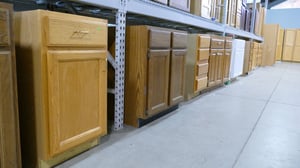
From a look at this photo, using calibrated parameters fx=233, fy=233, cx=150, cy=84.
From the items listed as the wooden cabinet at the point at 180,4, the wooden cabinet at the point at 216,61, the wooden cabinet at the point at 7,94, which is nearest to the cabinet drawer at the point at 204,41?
the wooden cabinet at the point at 216,61

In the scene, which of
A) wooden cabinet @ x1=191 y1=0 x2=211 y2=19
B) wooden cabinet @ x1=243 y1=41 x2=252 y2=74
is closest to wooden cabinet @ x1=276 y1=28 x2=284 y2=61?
wooden cabinet @ x1=243 y1=41 x2=252 y2=74

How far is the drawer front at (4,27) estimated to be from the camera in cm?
80

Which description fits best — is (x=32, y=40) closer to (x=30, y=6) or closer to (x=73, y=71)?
(x=73, y=71)

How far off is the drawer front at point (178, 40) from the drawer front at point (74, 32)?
0.71m

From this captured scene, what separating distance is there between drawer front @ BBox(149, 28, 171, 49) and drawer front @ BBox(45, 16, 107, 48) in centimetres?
39

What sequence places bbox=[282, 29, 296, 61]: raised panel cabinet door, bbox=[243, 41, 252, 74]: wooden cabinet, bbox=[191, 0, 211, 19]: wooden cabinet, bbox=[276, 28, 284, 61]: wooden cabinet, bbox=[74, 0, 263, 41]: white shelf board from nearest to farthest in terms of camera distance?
bbox=[74, 0, 263, 41]: white shelf board → bbox=[191, 0, 211, 19]: wooden cabinet → bbox=[243, 41, 252, 74]: wooden cabinet → bbox=[282, 29, 296, 61]: raised panel cabinet door → bbox=[276, 28, 284, 61]: wooden cabinet

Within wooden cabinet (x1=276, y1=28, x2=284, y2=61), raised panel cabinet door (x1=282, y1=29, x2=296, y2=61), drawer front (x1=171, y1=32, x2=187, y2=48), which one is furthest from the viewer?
wooden cabinet (x1=276, y1=28, x2=284, y2=61)

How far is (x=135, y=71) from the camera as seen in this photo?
5.18ft

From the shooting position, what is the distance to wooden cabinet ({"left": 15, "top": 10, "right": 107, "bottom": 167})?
956mm

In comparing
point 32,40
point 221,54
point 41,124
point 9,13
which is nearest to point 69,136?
point 41,124

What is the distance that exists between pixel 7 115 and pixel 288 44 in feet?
37.5

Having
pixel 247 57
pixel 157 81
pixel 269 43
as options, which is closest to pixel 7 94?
pixel 157 81

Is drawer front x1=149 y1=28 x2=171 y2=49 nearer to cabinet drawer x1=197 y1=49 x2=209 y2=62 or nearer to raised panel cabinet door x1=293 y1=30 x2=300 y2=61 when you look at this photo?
cabinet drawer x1=197 y1=49 x2=209 y2=62

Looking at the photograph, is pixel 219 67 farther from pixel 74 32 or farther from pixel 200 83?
pixel 74 32
